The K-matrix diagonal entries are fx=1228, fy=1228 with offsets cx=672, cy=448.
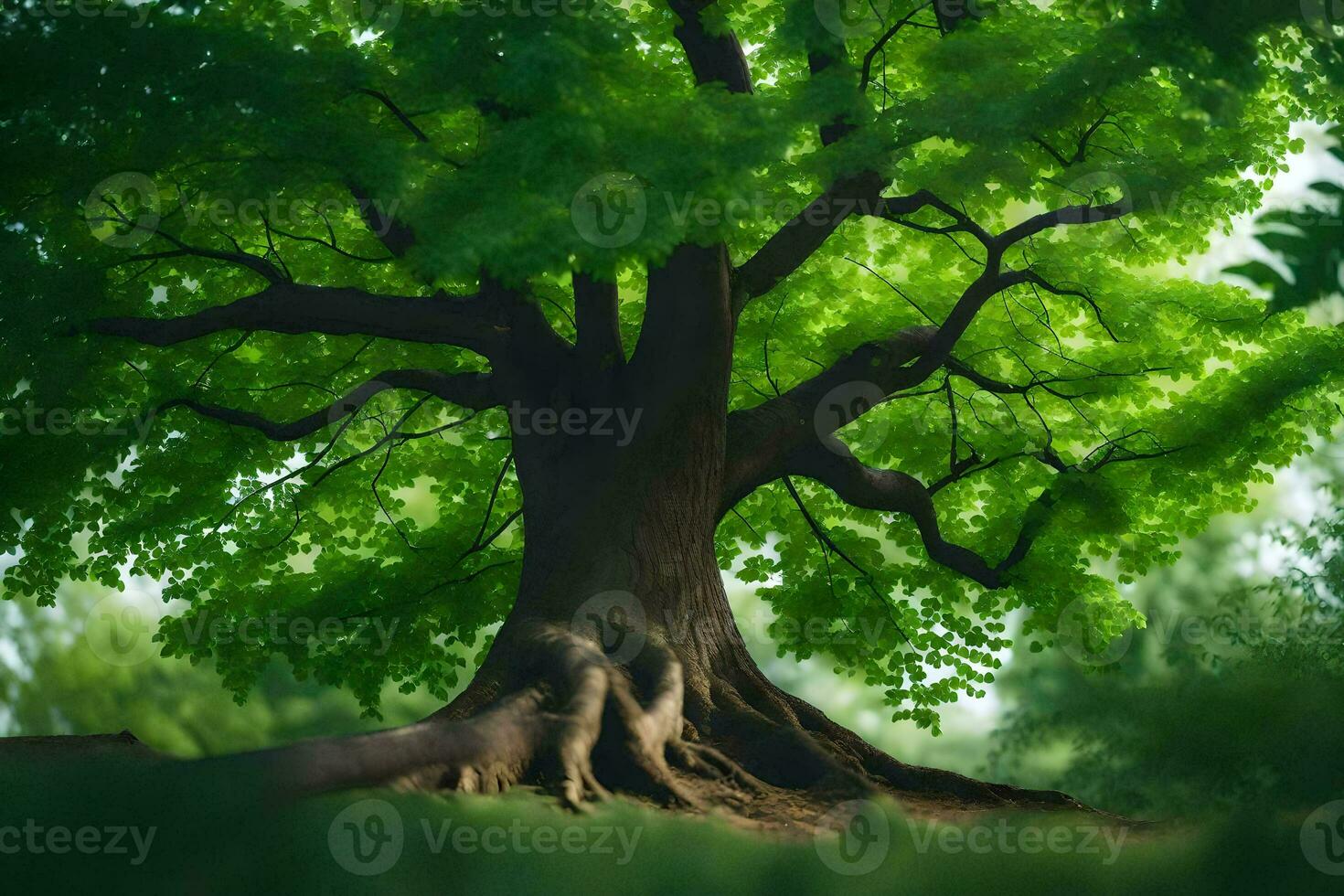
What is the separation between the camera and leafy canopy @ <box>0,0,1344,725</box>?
720cm

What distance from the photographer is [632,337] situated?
11.3m

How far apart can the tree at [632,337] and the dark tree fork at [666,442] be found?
0.03 meters

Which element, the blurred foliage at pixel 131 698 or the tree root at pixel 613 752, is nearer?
the tree root at pixel 613 752

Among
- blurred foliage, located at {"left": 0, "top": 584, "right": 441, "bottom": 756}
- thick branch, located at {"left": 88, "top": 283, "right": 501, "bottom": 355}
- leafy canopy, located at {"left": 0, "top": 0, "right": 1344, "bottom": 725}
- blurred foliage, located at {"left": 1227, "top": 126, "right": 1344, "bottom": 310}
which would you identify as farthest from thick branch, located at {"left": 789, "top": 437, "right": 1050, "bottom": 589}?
blurred foliage, located at {"left": 0, "top": 584, "right": 441, "bottom": 756}

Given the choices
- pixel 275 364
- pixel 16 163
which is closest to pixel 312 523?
pixel 275 364

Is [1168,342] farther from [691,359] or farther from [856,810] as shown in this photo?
[856,810]

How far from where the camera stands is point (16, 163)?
28.1 ft

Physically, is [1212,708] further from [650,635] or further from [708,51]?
[708,51]

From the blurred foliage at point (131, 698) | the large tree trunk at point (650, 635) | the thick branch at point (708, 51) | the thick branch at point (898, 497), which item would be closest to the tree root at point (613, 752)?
the large tree trunk at point (650, 635)

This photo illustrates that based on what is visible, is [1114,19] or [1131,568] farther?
[1131,568]

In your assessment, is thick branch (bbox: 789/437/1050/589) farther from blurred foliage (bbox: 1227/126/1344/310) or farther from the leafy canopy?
blurred foliage (bbox: 1227/126/1344/310)

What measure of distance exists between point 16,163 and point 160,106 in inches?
66.0

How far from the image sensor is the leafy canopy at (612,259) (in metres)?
7.20

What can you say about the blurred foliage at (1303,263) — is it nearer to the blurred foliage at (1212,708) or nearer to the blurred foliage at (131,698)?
the blurred foliage at (1212,708)
